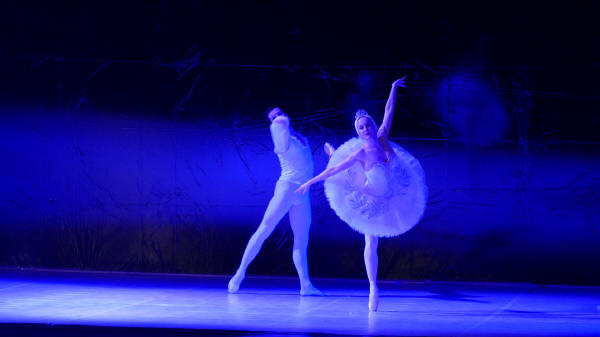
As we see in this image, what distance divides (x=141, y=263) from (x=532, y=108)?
15.5ft

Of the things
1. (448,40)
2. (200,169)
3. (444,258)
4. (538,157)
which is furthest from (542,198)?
(200,169)

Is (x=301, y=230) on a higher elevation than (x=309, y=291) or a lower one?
higher

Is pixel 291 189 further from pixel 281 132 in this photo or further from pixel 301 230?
pixel 281 132

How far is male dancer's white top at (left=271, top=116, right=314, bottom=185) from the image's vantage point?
8375 mm

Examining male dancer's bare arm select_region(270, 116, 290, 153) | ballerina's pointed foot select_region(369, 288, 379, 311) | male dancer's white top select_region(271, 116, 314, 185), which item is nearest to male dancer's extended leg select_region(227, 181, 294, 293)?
male dancer's white top select_region(271, 116, 314, 185)

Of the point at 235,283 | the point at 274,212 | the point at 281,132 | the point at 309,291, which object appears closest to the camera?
the point at 281,132

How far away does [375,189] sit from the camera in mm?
7500

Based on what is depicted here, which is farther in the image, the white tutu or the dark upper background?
the dark upper background

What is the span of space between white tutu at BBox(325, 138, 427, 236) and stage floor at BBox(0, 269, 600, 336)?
753 millimetres

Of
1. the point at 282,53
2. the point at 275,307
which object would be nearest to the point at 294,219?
the point at 275,307

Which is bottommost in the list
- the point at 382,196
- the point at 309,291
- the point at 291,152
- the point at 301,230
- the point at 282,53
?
the point at 309,291

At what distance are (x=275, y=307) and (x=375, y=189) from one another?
138 cm

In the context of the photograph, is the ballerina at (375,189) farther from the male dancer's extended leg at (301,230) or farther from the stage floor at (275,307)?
the male dancer's extended leg at (301,230)

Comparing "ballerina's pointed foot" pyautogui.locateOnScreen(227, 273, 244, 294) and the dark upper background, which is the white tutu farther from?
the dark upper background
